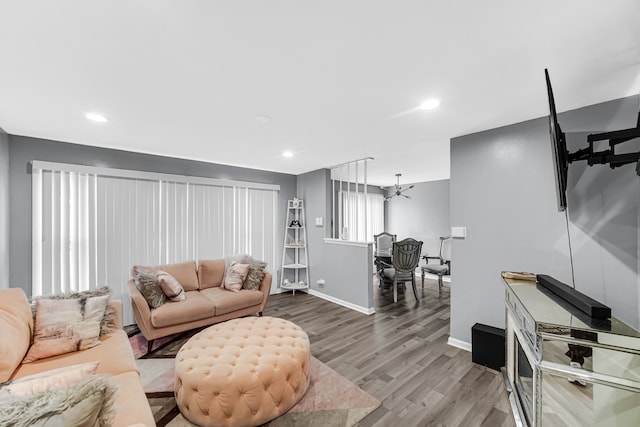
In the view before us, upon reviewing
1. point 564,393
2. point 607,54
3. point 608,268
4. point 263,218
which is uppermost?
point 607,54

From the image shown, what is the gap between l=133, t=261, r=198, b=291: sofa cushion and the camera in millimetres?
3451

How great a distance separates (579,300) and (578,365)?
1.17 ft

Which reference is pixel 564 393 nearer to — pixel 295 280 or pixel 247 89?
pixel 247 89

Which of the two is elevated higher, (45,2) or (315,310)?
(45,2)

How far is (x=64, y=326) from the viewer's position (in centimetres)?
191

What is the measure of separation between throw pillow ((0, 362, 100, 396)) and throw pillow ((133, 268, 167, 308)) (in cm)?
181

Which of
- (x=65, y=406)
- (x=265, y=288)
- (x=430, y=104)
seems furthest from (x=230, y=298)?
(x=430, y=104)

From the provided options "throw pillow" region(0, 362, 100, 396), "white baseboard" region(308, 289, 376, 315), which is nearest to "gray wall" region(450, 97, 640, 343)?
"white baseboard" region(308, 289, 376, 315)

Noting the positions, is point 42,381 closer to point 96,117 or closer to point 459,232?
point 96,117

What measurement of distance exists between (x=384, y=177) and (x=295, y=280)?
9.98 ft

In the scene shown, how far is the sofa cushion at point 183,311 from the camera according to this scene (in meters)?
2.74

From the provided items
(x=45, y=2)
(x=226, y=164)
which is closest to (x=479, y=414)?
(x=45, y=2)

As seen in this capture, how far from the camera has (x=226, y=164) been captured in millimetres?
4355

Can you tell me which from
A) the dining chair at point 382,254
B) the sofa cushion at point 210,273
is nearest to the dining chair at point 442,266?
the dining chair at point 382,254
